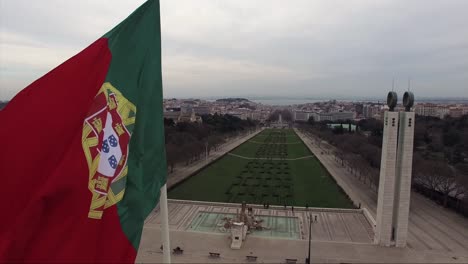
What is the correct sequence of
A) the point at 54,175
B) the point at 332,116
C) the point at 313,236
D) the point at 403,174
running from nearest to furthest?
the point at 54,175, the point at 403,174, the point at 313,236, the point at 332,116

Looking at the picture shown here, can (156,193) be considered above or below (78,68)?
below

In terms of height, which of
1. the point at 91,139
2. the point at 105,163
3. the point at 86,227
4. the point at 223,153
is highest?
the point at 91,139

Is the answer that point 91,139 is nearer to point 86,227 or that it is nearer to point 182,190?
point 86,227

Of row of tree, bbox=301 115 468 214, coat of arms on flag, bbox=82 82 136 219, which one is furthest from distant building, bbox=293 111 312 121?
coat of arms on flag, bbox=82 82 136 219

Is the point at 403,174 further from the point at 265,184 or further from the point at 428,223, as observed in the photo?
the point at 265,184

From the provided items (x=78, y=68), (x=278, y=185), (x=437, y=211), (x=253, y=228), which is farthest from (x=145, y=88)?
(x=278, y=185)

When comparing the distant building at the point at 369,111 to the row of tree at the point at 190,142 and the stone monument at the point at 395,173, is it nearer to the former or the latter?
the row of tree at the point at 190,142

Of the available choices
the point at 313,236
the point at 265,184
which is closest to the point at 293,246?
the point at 313,236
